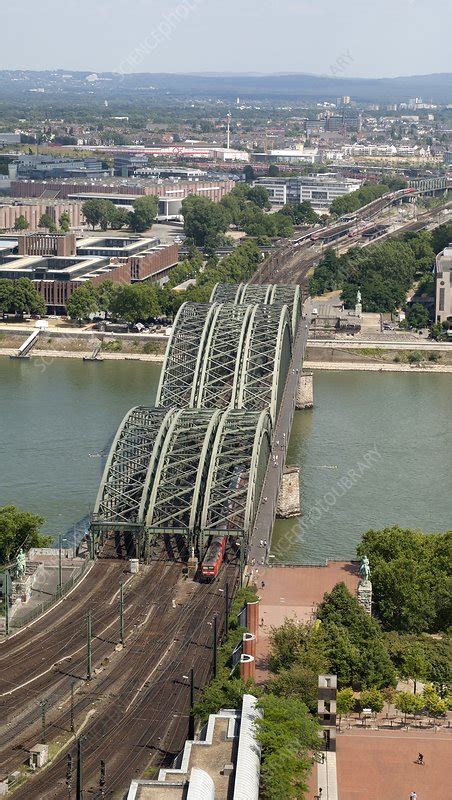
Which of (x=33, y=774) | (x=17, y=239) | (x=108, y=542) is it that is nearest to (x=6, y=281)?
(x=17, y=239)

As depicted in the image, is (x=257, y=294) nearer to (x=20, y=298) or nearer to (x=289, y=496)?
(x=289, y=496)

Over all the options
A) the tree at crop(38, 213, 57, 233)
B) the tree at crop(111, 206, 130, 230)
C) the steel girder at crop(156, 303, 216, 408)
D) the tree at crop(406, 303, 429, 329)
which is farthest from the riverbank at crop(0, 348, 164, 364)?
the tree at crop(111, 206, 130, 230)

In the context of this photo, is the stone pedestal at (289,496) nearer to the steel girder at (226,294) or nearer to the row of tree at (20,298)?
the steel girder at (226,294)

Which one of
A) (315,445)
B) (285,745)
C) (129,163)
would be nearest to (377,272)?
(315,445)

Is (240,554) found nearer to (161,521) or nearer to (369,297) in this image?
(161,521)

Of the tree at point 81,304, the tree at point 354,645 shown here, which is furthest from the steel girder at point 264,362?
the tree at point 81,304

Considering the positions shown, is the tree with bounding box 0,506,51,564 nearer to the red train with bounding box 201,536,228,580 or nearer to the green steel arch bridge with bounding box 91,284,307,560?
the green steel arch bridge with bounding box 91,284,307,560

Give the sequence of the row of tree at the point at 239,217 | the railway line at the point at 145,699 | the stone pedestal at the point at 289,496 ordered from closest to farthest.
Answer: the railway line at the point at 145,699, the stone pedestal at the point at 289,496, the row of tree at the point at 239,217

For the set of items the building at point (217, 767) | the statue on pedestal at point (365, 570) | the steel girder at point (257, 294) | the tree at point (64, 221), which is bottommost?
the statue on pedestal at point (365, 570)
